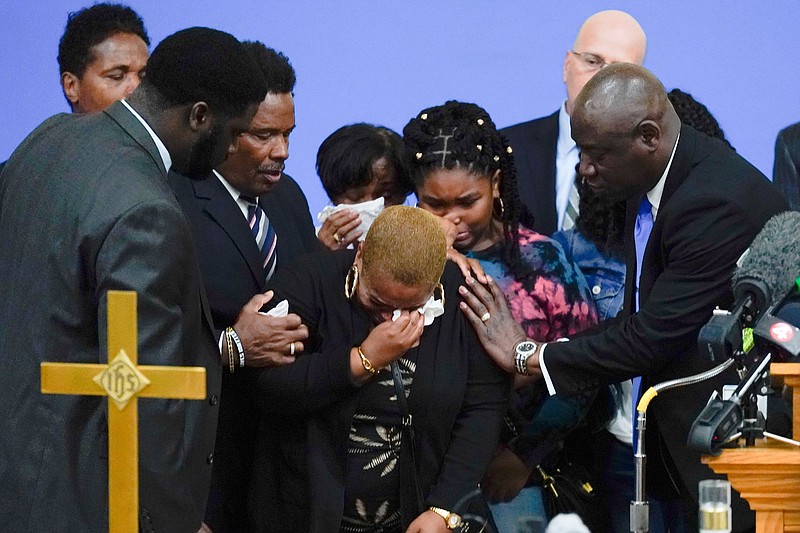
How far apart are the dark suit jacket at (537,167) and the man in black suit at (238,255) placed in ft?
2.88

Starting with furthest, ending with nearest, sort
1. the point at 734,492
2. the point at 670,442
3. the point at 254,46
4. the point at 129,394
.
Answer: the point at 254,46, the point at 670,442, the point at 734,492, the point at 129,394

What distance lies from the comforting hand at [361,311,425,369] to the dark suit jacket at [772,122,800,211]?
1.83 metres

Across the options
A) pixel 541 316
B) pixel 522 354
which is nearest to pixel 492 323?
pixel 522 354

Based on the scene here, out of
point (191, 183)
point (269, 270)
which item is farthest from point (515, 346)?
point (191, 183)

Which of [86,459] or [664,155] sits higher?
[664,155]

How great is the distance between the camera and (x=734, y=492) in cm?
341

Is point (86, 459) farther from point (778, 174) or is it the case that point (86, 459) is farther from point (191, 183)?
point (778, 174)

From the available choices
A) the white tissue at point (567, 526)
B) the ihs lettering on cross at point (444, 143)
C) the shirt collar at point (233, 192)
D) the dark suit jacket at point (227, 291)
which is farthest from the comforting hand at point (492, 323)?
the white tissue at point (567, 526)

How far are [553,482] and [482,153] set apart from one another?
1.00 meters

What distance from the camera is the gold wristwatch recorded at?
3488mm

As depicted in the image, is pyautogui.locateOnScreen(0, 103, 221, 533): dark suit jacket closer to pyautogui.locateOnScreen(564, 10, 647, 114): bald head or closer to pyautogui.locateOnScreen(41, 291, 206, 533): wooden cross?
pyautogui.locateOnScreen(41, 291, 206, 533): wooden cross

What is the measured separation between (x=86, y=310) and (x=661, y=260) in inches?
66.0

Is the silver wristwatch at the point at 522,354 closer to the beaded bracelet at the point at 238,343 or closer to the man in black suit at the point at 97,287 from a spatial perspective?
the beaded bracelet at the point at 238,343

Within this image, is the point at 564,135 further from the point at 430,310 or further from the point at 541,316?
the point at 430,310
